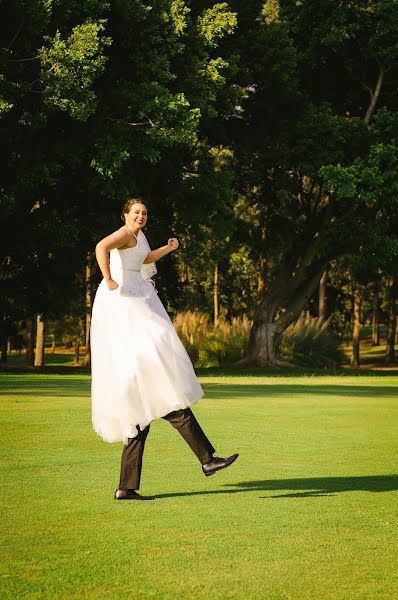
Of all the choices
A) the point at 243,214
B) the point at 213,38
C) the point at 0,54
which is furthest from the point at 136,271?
the point at 243,214

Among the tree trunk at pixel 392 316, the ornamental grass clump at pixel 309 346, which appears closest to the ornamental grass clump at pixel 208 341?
the ornamental grass clump at pixel 309 346

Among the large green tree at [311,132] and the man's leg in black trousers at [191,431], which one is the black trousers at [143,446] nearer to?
the man's leg in black trousers at [191,431]

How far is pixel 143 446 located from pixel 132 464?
0.55 ft

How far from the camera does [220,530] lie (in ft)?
27.0

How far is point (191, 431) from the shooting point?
10.0 meters

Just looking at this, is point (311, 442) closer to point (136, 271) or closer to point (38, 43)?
point (136, 271)

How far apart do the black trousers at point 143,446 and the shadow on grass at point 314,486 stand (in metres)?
0.33

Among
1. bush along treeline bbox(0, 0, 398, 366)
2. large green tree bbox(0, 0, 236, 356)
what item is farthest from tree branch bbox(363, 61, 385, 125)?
large green tree bbox(0, 0, 236, 356)

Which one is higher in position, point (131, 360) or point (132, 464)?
point (131, 360)

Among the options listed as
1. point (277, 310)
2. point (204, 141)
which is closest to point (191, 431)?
point (204, 141)

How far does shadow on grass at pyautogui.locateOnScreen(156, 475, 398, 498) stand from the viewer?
1011 centimetres

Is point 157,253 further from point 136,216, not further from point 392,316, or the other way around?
point 392,316

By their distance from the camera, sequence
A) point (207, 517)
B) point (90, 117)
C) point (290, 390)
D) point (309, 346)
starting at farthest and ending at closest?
point (309, 346)
point (90, 117)
point (290, 390)
point (207, 517)

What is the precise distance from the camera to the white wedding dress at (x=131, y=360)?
389 inches
